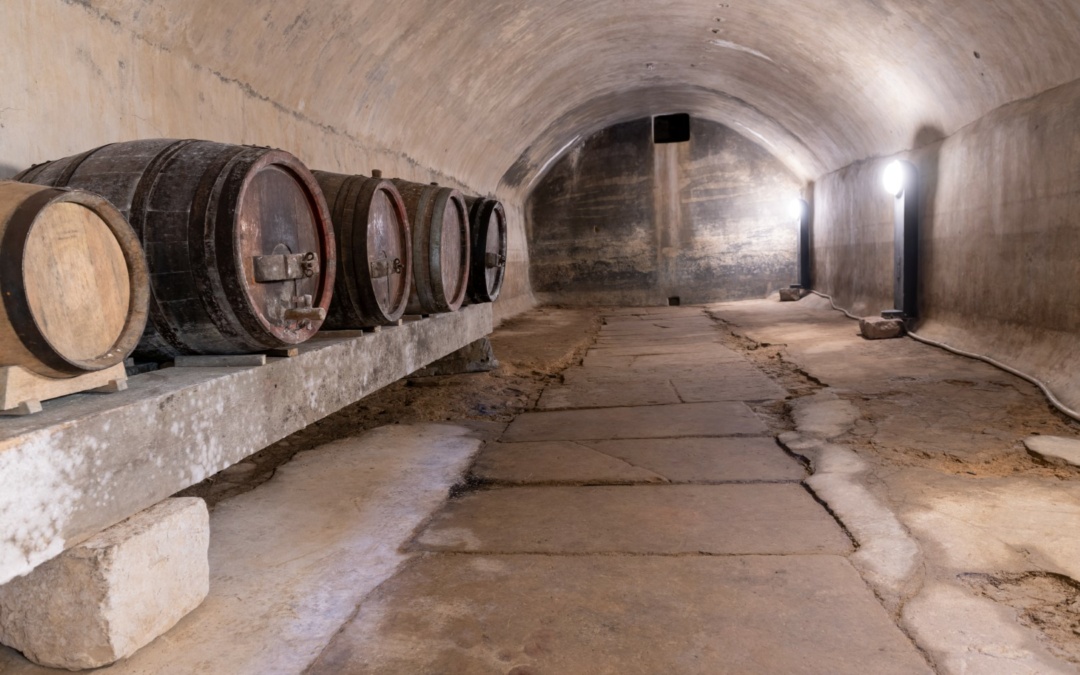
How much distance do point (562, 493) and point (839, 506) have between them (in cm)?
119

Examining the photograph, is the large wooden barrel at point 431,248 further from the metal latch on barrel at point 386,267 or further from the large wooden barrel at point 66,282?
the large wooden barrel at point 66,282

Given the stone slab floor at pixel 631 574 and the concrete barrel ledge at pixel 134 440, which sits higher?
the concrete barrel ledge at pixel 134 440

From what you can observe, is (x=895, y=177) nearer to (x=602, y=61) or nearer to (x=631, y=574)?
(x=602, y=61)

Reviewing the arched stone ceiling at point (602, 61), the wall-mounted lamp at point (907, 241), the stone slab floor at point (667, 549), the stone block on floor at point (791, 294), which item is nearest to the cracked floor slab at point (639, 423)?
the stone slab floor at point (667, 549)

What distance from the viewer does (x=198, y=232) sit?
8.33 feet

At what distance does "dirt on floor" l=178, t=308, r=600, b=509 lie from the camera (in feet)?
12.5

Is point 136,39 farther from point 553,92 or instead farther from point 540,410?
point 553,92

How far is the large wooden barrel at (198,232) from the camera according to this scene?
2547 mm

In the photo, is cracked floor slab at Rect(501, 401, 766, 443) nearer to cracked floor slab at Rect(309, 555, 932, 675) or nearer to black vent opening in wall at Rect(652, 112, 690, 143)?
cracked floor slab at Rect(309, 555, 932, 675)

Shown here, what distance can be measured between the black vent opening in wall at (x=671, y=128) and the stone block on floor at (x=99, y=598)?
14.8 metres

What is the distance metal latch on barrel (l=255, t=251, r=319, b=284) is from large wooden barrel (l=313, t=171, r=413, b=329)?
538 millimetres

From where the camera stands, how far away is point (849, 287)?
1123 cm

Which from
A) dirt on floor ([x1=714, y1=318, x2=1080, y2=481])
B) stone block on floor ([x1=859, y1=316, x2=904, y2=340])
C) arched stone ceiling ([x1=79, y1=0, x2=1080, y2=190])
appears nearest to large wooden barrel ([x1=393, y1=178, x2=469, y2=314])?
arched stone ceiling ([x1=79, y1=0, x2=1080, y2=190])

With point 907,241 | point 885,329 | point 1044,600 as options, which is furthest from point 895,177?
point 1044,600
